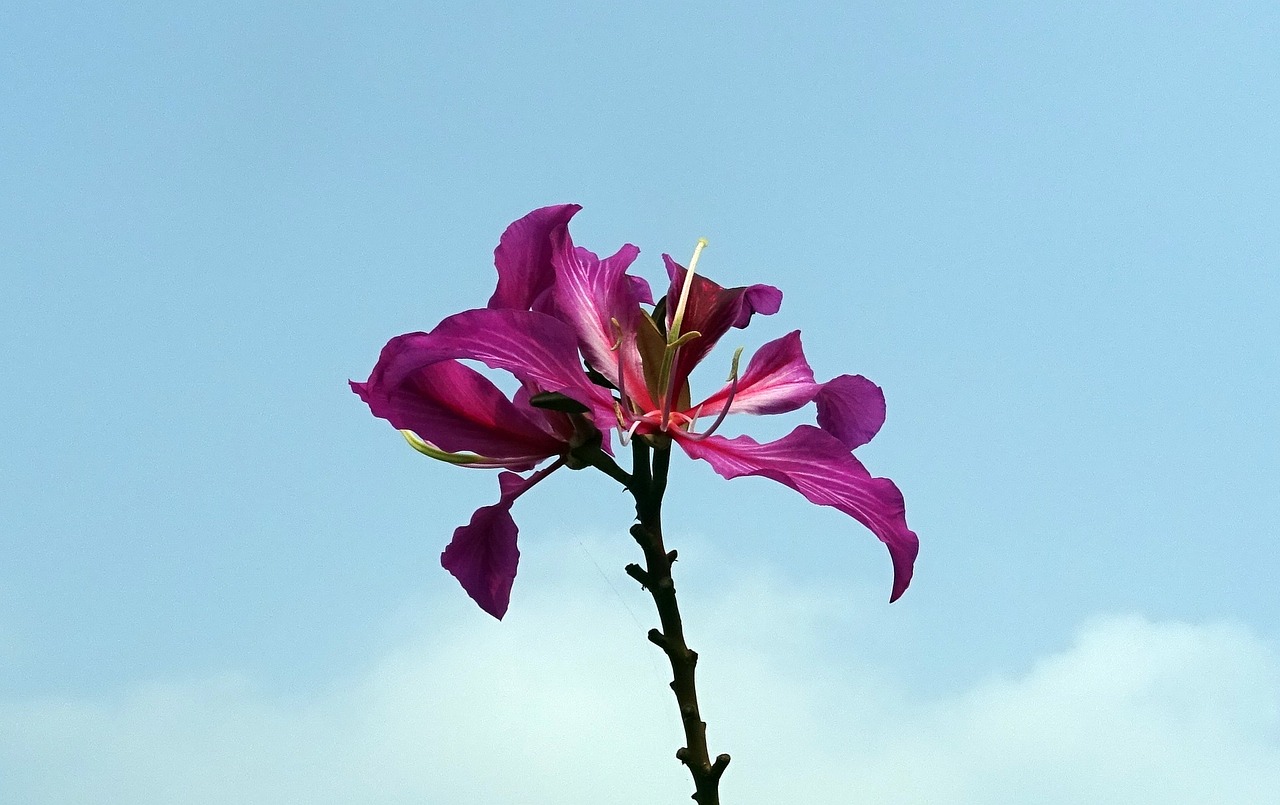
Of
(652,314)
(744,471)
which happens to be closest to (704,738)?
(744,471)

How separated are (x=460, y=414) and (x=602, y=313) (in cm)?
28

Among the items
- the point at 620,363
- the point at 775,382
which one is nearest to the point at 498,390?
the point at 620,363

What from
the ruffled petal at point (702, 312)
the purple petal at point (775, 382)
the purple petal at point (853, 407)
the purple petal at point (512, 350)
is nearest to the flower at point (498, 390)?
the purple petal at point (512, 350)

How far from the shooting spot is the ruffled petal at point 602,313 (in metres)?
1.92

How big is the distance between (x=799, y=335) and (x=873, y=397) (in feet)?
0.56

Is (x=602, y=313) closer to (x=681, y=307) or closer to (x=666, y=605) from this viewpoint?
(x=681, y=307)

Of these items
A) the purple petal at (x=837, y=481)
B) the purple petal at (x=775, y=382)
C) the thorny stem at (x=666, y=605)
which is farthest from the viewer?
the purple petal at (x=775, y=382)

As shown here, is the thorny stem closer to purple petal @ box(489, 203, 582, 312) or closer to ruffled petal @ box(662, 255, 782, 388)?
ruffled petal @ box(662, 255, 782, 388)

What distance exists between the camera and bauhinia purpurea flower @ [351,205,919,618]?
1794 millimetres

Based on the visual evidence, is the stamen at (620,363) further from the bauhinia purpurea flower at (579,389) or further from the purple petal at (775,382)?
the purple petal at (775,382)

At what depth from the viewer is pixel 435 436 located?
1.90 meters

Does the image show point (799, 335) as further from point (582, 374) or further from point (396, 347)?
point (396, 347)

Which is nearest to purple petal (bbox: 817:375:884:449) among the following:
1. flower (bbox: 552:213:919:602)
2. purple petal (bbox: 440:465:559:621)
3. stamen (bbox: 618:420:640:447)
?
flower (bbox: 552:213:919:602)

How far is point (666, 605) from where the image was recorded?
178cm
